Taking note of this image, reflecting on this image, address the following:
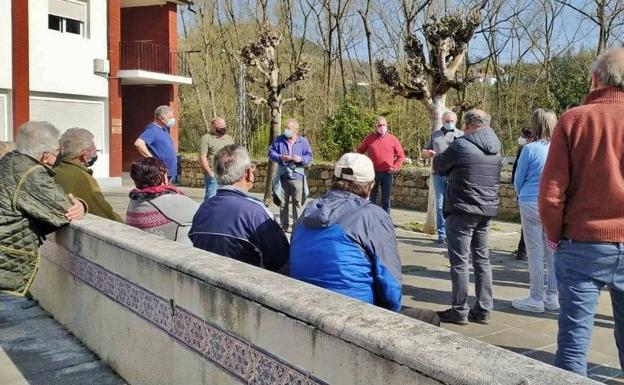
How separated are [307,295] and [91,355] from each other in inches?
101

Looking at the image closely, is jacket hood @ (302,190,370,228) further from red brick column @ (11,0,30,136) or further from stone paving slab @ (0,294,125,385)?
red brick column @ (11,0,30,136)

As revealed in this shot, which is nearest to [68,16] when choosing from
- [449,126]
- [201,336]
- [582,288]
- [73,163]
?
[449,126]

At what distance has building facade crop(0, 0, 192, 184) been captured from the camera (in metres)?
20.2

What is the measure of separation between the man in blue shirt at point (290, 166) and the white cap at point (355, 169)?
6.18 m

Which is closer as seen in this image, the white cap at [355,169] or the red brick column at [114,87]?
the white cap at [355,169]

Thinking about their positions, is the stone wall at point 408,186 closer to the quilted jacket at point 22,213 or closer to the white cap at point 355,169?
the white cap at point 355,169

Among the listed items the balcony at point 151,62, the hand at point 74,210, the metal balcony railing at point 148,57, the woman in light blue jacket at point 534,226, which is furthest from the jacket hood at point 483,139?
the metal balcony railing at point 148,57

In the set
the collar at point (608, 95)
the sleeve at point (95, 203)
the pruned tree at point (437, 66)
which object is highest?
the pruned tree at point (437, 66)

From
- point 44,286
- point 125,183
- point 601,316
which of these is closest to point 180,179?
point 125,183

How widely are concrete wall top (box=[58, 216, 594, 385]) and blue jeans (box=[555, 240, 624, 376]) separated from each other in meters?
1.22

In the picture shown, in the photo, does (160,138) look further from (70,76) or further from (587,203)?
(70,76)

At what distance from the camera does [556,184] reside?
10.5 ft

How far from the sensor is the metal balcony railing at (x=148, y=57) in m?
24.4

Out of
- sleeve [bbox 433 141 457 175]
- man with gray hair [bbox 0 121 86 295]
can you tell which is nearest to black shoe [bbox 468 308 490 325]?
sleeve [bbox 433 141 457 175]
